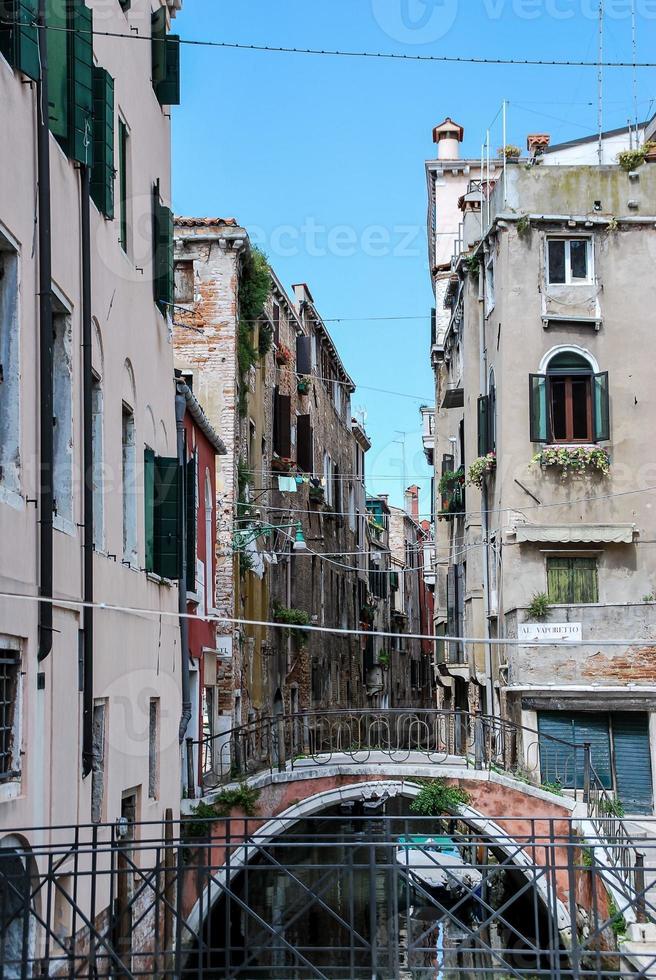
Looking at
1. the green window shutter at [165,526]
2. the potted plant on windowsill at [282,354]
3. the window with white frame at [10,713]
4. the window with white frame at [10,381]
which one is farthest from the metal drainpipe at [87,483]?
the potted plant on windowsill at [282,354]

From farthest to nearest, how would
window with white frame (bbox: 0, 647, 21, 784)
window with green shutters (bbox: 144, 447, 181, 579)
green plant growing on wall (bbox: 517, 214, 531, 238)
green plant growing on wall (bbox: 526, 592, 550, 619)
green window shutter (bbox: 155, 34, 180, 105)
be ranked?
green plant growing on wall (bbox: 517, 214, 531, 238) < green plant growing on wall (bbox: 526, 592, 550, 619) < green window shutter (bbox: 155, 34, 180, 105) < window with green shutters (bbox: 144, 447, 181, 579) < window with white frame (bbox: 0, 647, 21, 784)

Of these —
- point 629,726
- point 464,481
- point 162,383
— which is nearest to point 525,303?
point 464,481

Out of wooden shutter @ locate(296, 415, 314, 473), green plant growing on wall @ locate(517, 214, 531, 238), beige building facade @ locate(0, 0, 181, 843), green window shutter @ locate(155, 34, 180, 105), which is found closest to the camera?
beige building facade @ locate(0, 0, 181, 843)

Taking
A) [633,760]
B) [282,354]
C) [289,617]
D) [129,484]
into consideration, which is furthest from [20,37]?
[282,354]

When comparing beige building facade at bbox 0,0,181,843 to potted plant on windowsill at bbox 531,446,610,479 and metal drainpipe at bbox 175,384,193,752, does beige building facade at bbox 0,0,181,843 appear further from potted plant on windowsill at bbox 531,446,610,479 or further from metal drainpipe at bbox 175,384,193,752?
potted plant on windowsill at bbox 531,446,610,479

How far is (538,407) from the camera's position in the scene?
23.7 meters

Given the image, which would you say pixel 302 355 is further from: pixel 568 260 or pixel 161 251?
pixel 161 251

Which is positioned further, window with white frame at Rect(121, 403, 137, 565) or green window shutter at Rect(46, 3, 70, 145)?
window with white frame at Rect(121, 403, 137, 565)

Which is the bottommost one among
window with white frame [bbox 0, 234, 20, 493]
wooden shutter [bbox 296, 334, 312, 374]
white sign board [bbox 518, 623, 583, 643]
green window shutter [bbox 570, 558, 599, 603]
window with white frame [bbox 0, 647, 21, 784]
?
window with white frame [bbox 0, 647, 21, 784]

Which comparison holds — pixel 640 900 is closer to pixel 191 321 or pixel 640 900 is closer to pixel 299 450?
pixel 191 321

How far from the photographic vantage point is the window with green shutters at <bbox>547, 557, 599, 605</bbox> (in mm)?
23406

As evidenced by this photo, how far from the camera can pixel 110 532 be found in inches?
494

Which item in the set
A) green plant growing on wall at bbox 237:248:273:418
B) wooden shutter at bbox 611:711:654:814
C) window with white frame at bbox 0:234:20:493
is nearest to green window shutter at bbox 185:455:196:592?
green plant growing on wall at bbox 237:248:273:418

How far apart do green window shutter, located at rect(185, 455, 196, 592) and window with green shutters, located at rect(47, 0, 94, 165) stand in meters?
7.66
